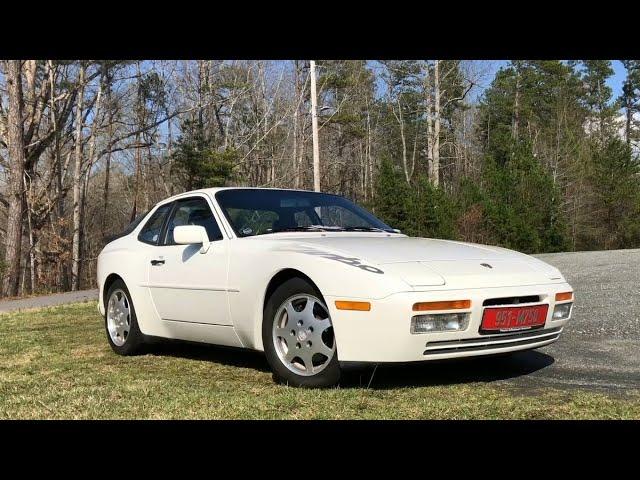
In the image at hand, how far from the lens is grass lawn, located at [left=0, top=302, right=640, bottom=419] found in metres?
3.90

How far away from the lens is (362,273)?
431 cm

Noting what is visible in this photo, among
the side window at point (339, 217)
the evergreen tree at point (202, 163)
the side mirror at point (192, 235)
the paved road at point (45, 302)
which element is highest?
the evergreen tree at point (202, 163)

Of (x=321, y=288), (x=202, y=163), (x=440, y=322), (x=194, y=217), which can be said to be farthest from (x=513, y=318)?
(x=202, y=163)

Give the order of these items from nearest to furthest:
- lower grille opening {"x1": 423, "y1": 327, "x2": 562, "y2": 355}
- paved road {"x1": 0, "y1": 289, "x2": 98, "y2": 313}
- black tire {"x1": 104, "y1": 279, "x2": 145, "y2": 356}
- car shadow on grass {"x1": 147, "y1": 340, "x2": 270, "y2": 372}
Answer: lower grille opening {"x1": 423, "y1": 327, "x2": 562, "y2": 355} → car shadow on grass {"x1": 147, "y1": 340, "x2": 270, "y2": 372} → black tire {"x1": 104, "y1": 279, "x2": 145, "y2": 356} → paved road {"x1": 0, "y1": 289, "x2": 98, "y2": 313}

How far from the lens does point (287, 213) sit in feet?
19.0

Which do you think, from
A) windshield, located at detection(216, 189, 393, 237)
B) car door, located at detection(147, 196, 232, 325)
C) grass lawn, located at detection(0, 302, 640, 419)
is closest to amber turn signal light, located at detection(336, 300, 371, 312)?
grass lawn, located at detection(0, 302, 640, 419)

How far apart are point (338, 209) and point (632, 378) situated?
2.76m

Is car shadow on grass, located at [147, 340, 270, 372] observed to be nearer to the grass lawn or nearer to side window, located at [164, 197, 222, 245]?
the grass lawn

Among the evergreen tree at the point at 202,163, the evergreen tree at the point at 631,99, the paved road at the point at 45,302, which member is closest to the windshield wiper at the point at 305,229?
the paved road at the point at 45,302

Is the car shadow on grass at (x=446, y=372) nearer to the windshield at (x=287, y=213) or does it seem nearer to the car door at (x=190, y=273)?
the car door at (x=190, y=273)

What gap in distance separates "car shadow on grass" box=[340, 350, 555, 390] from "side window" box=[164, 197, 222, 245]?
5.39 feet

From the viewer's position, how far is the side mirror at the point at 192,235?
552 centimetres
